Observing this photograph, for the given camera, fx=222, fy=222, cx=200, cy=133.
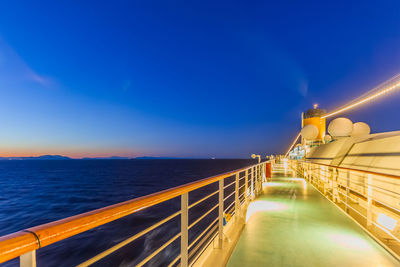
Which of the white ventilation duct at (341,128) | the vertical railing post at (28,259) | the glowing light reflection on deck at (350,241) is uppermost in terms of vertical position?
the white ventilation duct at (341,128)

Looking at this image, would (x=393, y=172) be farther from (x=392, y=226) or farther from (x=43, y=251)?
(x=43, y=251)

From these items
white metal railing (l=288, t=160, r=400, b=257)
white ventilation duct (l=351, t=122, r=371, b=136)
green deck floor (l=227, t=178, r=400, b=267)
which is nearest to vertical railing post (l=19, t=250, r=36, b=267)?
A: green deck floor (l=227, t=178, r=400, b=267)

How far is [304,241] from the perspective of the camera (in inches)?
107

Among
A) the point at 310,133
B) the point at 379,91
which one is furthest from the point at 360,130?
the point at 379,91

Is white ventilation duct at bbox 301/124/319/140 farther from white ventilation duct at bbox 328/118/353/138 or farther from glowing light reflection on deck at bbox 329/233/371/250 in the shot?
glowing light reflection on deck at bbox 329/233/371/250

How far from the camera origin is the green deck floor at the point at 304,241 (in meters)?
2.23

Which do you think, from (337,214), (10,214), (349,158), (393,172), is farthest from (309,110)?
(10,214)

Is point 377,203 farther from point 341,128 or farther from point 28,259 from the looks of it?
point 341,128

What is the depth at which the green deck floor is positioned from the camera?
7.30 feet

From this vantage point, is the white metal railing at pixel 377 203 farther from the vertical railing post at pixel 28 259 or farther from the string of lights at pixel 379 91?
the string of lights at pixel 379 91

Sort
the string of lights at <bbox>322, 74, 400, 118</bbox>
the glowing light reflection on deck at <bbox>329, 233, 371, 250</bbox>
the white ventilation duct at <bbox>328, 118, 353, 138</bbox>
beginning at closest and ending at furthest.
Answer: the glowing light reflection on deck at <bbox>329, 233, 371, 250</bbox>, the string of lights at <bbox>322, 74, 400, 118</bbox>, the white ventilation duct at <bbox>328, 118, 353, 138</bbox>

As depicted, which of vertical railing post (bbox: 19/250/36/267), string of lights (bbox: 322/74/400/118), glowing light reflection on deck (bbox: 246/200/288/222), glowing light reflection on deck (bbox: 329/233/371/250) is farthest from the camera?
string of lights (bbox: 322/74/400/118)

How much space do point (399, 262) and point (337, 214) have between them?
5.91 feet

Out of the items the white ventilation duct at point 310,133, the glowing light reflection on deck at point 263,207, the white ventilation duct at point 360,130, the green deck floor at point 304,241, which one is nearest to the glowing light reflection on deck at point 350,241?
the green deck floor at point 304,241
